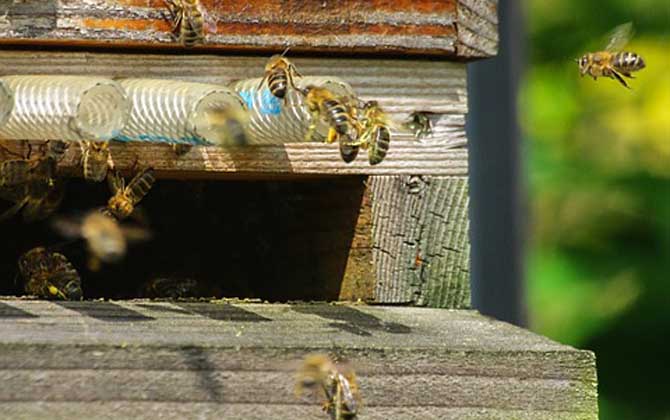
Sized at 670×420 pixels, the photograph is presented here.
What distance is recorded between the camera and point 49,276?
4301mm

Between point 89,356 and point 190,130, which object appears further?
point 190,130

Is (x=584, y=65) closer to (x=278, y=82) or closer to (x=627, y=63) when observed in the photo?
(x=627, y=63)

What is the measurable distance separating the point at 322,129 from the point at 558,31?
6.24 m

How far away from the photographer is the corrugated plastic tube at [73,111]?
11.0 ft

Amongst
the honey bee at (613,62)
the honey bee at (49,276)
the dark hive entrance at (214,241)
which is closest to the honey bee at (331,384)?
the honey bee at (49,276)

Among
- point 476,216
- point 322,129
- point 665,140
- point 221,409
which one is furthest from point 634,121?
point 221,409

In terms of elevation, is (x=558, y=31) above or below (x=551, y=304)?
above

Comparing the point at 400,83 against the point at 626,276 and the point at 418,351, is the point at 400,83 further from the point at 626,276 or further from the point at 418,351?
the point at 626,276

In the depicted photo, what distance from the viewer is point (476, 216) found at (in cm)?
694

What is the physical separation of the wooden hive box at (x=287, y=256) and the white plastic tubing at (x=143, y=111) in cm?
32

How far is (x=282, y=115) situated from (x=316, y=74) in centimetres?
48

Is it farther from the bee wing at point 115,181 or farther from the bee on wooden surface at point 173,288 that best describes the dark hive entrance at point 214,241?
the bee wing at point 115,181

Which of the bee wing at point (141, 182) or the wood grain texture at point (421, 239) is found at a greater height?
the bee wing at point (141, 182)

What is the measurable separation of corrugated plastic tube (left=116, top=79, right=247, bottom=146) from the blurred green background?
526 cm
